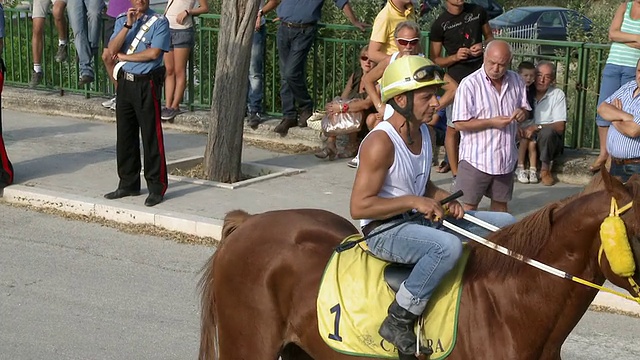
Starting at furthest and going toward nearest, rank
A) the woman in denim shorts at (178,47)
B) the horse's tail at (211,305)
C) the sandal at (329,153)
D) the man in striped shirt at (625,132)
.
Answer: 1. the woman in denim shorts at (178,47)
2. the sandal at (329,153)
3. the man in striped shirt at (625,132)
4. the horse's tail at (211,305)

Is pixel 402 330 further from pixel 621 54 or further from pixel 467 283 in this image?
pixel 621 54

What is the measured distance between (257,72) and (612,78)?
4.75 m

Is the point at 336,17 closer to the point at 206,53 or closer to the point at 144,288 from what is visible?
the point at 206,53

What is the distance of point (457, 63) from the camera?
1223 cm

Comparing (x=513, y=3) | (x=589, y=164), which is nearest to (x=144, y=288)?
(x=589, y=164)

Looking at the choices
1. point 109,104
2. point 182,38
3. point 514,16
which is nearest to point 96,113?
point 109,104

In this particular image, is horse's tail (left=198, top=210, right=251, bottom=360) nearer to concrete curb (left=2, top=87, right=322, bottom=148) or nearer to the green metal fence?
the green metal fence

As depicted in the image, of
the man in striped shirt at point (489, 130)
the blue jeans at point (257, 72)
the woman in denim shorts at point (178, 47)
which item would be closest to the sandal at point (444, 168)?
the blue jeans at point (257, 72)

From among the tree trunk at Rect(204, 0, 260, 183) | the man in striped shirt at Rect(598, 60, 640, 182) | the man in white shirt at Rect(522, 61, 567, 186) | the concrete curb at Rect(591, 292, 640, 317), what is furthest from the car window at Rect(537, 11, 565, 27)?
the concrete curb at Rect(591, 292, 640, 317)

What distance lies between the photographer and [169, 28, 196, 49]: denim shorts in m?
14.5

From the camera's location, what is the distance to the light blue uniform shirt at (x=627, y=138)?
Answer: 9.11 m

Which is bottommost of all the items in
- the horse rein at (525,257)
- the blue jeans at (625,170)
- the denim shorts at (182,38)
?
the blue jeans at (625,170)

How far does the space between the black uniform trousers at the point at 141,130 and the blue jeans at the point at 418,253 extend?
20.0 feet

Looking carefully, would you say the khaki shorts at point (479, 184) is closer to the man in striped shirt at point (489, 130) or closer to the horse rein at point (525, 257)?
the man in striped shirt at point (489, 130)
